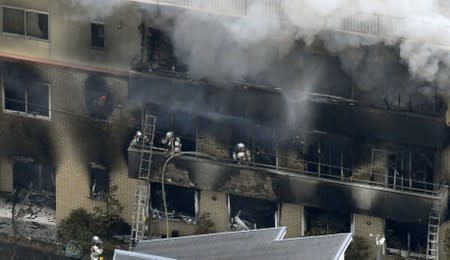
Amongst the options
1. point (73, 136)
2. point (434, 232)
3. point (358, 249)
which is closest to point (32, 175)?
point (73, 136)

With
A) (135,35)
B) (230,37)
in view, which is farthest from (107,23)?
(230,37)

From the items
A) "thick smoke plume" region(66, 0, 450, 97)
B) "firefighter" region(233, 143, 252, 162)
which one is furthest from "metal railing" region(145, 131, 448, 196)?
"thick smoke plume" region(66, 0, 450, 97)

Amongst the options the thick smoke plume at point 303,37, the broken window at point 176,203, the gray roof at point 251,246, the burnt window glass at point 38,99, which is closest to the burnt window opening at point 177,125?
the broken window at point 176,203

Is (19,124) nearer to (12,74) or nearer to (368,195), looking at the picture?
(12,74)

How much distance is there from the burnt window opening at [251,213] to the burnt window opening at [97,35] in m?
4.65

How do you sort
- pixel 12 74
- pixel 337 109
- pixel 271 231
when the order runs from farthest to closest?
pixel 12 74
pixel 337 109
pixel 271 231

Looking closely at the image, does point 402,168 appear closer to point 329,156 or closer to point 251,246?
point 329,156

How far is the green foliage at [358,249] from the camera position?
4031 cm

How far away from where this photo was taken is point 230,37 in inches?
1551

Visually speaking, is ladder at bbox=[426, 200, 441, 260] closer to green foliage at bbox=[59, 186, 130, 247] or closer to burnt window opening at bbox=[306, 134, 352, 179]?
burnt window opening at bbox=[306, 134, 352, 179]

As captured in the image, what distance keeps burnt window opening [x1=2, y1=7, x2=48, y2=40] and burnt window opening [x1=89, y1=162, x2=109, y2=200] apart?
3.36 meters

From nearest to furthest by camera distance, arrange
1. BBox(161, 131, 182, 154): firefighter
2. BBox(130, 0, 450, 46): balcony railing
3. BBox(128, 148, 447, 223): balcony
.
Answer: BBox(130, 0, 450, 46): balcony railing → BBox(128, 148, 447, 223): balcony → BBox(161, 131, 182, 154): firefighter

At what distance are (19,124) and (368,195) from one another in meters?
8.82

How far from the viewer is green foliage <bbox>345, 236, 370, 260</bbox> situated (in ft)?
132
